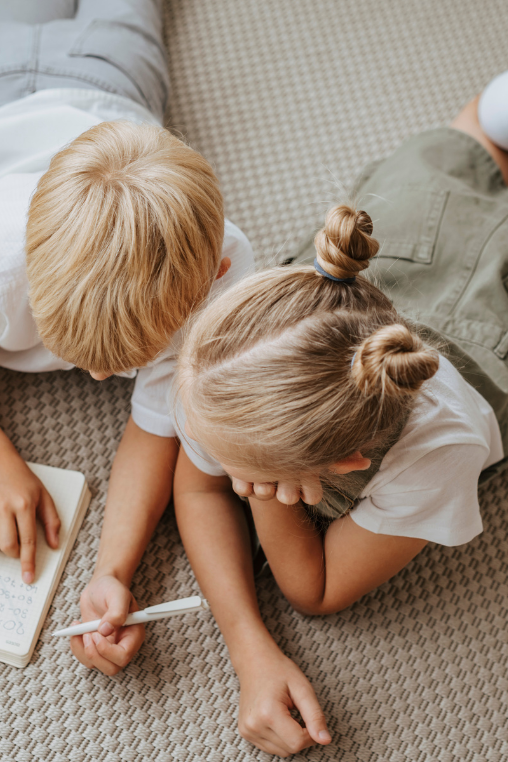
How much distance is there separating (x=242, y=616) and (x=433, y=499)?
9.8 inches

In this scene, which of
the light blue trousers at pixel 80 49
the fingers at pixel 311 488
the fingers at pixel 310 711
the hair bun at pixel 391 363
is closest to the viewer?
the hair bun at pixel 391 363

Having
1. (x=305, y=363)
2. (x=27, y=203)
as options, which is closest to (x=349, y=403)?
(x=305, y=363)

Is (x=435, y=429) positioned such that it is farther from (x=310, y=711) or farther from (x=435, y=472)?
(x=310, y=711)

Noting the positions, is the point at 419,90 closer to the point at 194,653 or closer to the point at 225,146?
the point at 225,146

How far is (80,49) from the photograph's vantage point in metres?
0.77

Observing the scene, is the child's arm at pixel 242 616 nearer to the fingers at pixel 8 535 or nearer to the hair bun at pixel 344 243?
the fingers at pixel 8 535

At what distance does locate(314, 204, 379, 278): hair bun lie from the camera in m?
0.42

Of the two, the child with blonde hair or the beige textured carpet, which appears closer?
the child with blonde hair

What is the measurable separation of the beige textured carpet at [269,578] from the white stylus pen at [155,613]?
0.05m

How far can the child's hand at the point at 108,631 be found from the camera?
61cm

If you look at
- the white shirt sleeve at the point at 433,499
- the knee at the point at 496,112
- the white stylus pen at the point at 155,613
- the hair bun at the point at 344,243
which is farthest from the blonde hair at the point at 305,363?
the knee at the point at 496,112

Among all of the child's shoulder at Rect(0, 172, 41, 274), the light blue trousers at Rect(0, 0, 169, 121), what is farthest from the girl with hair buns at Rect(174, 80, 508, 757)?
the light blue trousers at Rect(0, 0, 169, 121)

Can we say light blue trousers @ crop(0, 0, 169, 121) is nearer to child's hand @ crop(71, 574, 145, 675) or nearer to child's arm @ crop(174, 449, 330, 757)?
child's arm @ crop(174, 449, 330, 757)

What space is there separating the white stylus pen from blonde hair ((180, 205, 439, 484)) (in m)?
0.23
